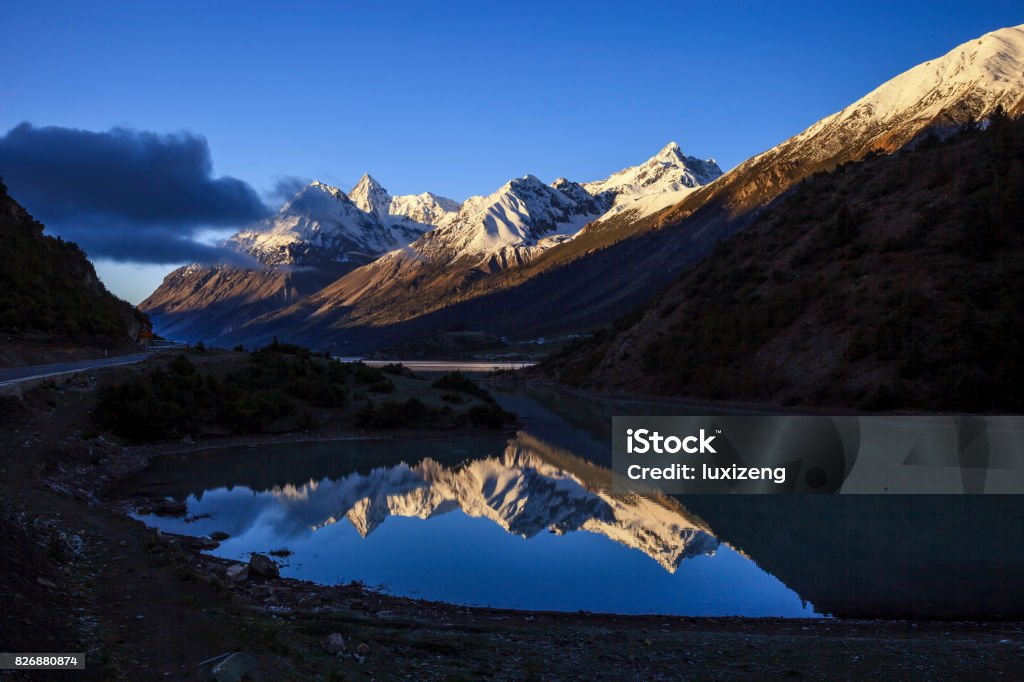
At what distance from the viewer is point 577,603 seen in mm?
13469

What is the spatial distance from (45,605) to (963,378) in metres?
41.3

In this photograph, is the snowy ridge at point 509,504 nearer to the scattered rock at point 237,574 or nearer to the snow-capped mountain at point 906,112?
the scattered rock at point 237,574

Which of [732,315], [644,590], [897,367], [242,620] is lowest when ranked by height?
[644,590]

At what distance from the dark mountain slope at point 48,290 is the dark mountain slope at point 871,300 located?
128 feet

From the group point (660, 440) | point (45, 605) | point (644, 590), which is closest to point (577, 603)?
point (644, 590)

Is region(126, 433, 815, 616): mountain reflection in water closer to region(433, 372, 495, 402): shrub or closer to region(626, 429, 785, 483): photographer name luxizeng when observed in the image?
region(626, 429, 785, 483): photographer name luxizeng

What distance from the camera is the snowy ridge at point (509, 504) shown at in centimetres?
1848

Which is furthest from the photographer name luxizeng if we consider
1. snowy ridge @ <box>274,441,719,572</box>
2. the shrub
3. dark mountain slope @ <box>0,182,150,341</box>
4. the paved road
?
dark mountain slope @ <box>0,182,150,341</box>

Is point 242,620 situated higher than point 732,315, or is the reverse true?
point 732,315

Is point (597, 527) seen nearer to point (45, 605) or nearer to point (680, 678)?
point (680, 678)

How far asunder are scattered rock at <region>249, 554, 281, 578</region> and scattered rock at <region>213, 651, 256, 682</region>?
6.52m

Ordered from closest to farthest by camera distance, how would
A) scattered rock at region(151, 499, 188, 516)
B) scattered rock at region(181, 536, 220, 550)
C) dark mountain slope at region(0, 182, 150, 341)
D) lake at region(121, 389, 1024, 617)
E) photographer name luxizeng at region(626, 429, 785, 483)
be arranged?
1. lake at region(121, 389, 1024, 617)
2. scattered rock at region(181, 536, 220, 550)
3. scattered rock at region(151, 499, 188, 516)
4. photographer name luxizeng at region(626, 429, 785, 483)
5. dark mountain slope at region(0, 182, 150, 341)

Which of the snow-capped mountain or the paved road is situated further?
the snow-capped mountain

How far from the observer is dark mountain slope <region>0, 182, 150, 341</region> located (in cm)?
Result: 3559
